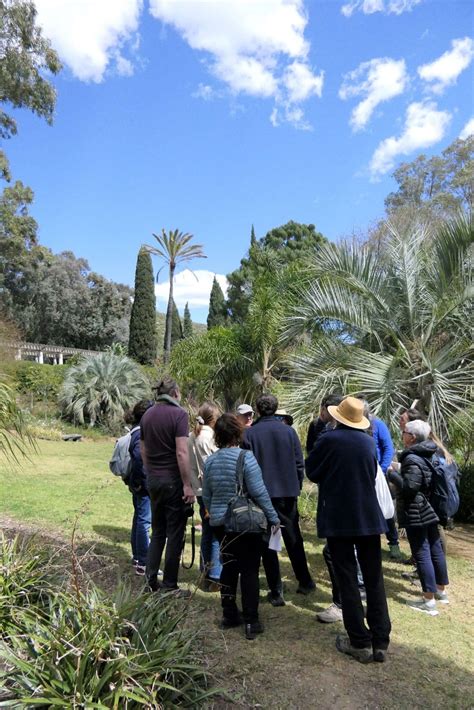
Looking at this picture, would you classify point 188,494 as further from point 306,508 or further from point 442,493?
point 306,508

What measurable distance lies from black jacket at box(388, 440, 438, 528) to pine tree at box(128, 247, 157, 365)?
28.8m

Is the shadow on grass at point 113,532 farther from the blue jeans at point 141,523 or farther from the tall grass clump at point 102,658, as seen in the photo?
the tall grass clump at point 102,658

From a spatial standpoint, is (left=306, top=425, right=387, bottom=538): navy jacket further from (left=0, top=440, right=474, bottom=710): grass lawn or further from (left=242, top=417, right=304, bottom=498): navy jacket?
(left=0, top=440, right=474, bottom=710): grass lawn

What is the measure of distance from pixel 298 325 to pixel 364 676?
5013 millimetres

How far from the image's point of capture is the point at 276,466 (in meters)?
4.29

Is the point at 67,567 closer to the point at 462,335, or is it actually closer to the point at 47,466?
the point at 462,335

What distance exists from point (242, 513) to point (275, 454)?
32.1 inches

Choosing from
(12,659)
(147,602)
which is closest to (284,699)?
(147,602)

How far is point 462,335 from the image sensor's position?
6.46 metres

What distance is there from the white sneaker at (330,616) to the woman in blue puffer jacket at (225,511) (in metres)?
0.57

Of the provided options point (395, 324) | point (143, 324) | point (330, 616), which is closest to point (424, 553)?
point (330, 616)

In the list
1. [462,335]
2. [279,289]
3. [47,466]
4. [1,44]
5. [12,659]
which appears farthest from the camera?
[1,44]

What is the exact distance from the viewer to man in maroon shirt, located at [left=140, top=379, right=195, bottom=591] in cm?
422

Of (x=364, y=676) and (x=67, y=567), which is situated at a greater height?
(x=67, y=567)
